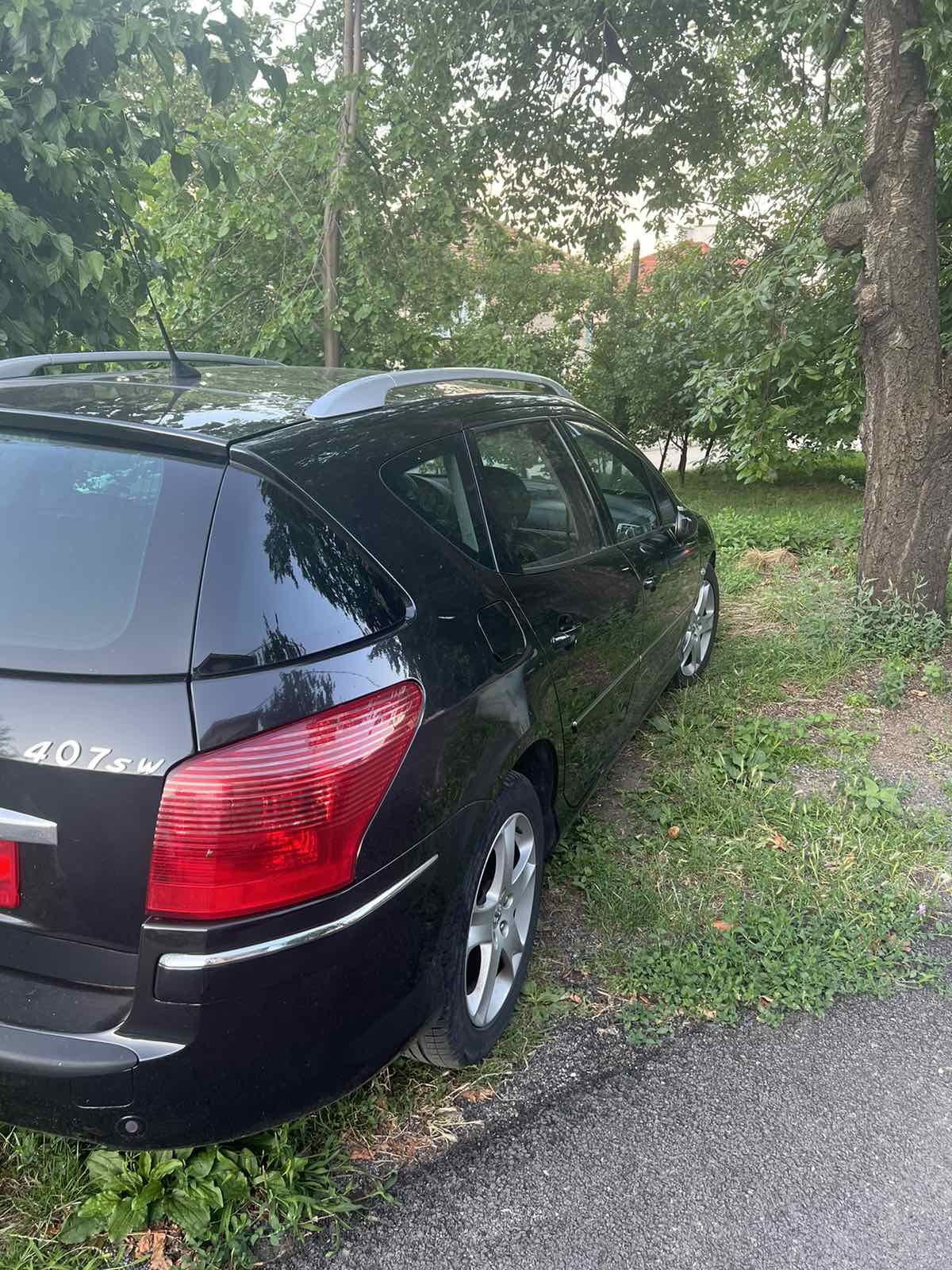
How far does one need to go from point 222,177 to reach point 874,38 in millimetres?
3581

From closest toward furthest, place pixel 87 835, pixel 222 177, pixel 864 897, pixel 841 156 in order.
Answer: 1. pixel 87 835
2. pixel 864 897
3. pixel 222 177
4. pixel 841 156

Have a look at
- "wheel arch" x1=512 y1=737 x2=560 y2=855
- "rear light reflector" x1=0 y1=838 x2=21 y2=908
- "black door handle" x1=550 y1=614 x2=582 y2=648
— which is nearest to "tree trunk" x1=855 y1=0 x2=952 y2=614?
"black door handle" x1=550 y1=614 x2=582 y2=648

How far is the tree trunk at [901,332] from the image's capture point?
16.4 ft

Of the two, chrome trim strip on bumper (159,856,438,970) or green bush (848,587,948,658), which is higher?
→ chrome trim strip on bumper (159,856,438,970)

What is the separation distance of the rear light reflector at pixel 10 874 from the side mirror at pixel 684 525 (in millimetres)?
3287

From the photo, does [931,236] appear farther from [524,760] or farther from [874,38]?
[524,760]

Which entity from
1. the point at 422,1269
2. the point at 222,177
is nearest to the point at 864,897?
the point at 422,1269

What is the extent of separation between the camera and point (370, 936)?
1836 millimetres

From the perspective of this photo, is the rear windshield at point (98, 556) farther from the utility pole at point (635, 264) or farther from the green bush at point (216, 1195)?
the utility pole at point (635, 264)

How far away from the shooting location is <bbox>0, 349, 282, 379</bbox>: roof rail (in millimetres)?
2732

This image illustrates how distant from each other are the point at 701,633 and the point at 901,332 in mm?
2028

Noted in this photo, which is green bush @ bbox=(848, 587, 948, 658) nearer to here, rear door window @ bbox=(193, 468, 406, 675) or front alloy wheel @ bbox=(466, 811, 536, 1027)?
front alloy wheel @ bbox=(466, 811, 536, 1027)

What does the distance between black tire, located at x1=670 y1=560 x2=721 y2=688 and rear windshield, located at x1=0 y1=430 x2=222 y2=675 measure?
3.31 m

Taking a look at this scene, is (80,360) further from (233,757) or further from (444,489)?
(233,757)
